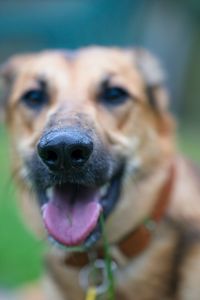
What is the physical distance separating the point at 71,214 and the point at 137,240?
19.5 inches

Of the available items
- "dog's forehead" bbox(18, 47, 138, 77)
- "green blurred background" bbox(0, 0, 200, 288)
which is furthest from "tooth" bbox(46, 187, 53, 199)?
"green blurred background" bbox(0, 0, 200, 288)

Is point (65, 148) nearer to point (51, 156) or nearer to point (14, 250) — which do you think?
point (51, 156)

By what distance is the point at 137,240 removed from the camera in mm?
3180

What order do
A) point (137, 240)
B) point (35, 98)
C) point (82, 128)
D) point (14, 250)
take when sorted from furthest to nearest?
point (14, 250), point (35, 98), point (137, 240), point (82, 128)

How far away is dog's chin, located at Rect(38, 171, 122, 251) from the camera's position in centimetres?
277

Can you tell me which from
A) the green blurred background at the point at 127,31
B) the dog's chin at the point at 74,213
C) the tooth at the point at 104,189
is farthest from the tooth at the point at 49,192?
the green blurred background at the point at 127,31

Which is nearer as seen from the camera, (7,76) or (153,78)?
(153,78)

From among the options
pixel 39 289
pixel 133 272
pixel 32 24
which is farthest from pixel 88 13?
pixel 133 272

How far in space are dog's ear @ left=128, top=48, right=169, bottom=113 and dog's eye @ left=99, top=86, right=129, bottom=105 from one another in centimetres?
19

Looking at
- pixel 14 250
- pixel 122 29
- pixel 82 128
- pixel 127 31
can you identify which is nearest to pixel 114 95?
pixel 82 128

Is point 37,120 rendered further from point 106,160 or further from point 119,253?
point 119,253

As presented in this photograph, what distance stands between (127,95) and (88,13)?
28.1ft

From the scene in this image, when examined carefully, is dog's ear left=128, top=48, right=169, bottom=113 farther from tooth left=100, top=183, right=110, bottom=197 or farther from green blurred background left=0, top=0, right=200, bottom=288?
green blurred background left=0, top=0, right=200, bottom=288

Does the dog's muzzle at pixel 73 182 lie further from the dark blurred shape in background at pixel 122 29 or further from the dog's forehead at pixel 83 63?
the dark blurred shape in background at pixel 122 29
